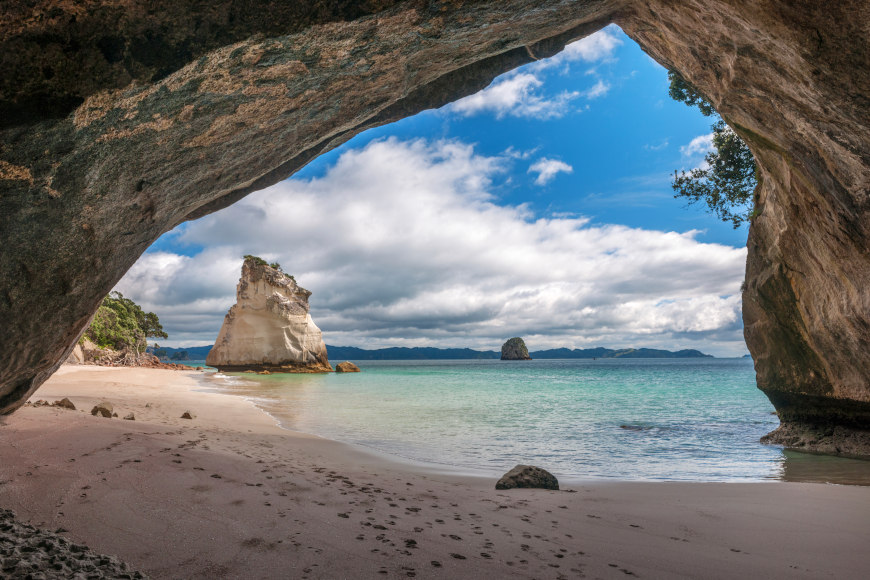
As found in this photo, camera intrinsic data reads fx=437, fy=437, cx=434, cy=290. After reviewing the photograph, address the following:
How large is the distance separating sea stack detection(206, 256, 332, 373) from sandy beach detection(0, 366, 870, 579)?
44.6m

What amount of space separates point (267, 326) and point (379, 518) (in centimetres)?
4986

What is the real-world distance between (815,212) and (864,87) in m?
3.20

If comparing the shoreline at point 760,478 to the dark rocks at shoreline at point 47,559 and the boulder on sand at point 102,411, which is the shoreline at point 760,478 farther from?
the dark rocks at shoreline at point 47,559

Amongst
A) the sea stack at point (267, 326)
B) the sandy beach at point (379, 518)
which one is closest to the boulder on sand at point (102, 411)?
the sandy beach at point (379, 518)

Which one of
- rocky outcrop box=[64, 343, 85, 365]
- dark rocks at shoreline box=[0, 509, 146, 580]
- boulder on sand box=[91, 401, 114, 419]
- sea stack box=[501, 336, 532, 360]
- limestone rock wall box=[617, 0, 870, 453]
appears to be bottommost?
sea stack box=[501, 336, 532, 360]

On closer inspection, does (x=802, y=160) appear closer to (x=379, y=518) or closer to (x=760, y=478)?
(x=760, y=478)

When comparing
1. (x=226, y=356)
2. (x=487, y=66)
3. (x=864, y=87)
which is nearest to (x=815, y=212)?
(x=864, y=87)

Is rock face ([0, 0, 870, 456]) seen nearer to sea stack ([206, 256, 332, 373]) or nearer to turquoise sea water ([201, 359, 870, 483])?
turquoise sea water ([201, 359, 870, 483])

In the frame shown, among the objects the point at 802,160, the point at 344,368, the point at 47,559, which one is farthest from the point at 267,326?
the point at 802,160

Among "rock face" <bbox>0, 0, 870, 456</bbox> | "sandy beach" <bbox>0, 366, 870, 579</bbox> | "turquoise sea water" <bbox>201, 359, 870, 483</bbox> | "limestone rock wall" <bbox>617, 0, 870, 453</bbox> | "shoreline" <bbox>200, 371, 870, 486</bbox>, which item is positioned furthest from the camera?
"turquoise sea water" <bbox>201, 359, 870, 483</bbox>

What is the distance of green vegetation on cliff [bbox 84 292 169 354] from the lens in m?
43.7

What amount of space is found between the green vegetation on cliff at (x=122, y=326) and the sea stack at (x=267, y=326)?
31.2ft

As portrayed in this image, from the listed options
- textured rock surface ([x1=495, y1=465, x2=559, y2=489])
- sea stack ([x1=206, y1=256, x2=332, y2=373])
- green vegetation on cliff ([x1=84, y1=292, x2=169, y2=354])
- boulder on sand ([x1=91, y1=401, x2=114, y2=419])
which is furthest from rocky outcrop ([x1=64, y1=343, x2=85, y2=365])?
textured rock surface ([x1=495, y1=465, x2=559, y2=489])

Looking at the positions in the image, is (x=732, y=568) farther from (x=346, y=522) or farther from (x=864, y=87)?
(x=864, y=87)
